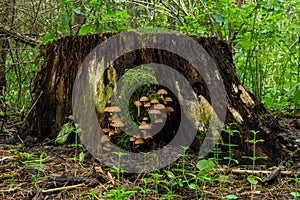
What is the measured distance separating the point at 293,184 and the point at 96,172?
141cm

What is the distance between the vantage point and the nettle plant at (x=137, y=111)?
257 centimetres

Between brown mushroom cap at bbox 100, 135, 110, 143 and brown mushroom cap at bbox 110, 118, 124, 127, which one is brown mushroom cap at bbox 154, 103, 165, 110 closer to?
brown mushroom cap at bbox 110, 118, 124, 127

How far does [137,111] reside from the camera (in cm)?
270

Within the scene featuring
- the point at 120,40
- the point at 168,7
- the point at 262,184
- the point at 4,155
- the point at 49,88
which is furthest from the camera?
the point at 168,7

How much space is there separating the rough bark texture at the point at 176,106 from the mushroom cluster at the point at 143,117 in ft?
0.45

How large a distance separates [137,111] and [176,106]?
1.18 feet

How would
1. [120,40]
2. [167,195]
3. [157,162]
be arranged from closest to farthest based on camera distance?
[167,195], [157,162], [120,40]

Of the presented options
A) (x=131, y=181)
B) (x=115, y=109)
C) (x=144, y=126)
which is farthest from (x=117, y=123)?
(x=131, y=181)

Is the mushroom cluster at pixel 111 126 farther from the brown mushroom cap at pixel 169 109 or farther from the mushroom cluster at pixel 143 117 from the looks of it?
the brown mushroom cap at pixel 169 109

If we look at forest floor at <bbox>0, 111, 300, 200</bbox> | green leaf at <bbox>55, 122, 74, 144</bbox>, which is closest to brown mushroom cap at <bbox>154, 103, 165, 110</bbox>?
forest floor at <bbox>0, 111, 300, 200</bbox>

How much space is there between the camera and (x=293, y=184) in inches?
83.4

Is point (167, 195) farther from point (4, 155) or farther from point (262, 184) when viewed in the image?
point (4, 155)

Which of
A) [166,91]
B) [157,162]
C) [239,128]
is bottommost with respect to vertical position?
[157,162]

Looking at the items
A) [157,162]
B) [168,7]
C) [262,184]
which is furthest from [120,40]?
→ [168,7]
